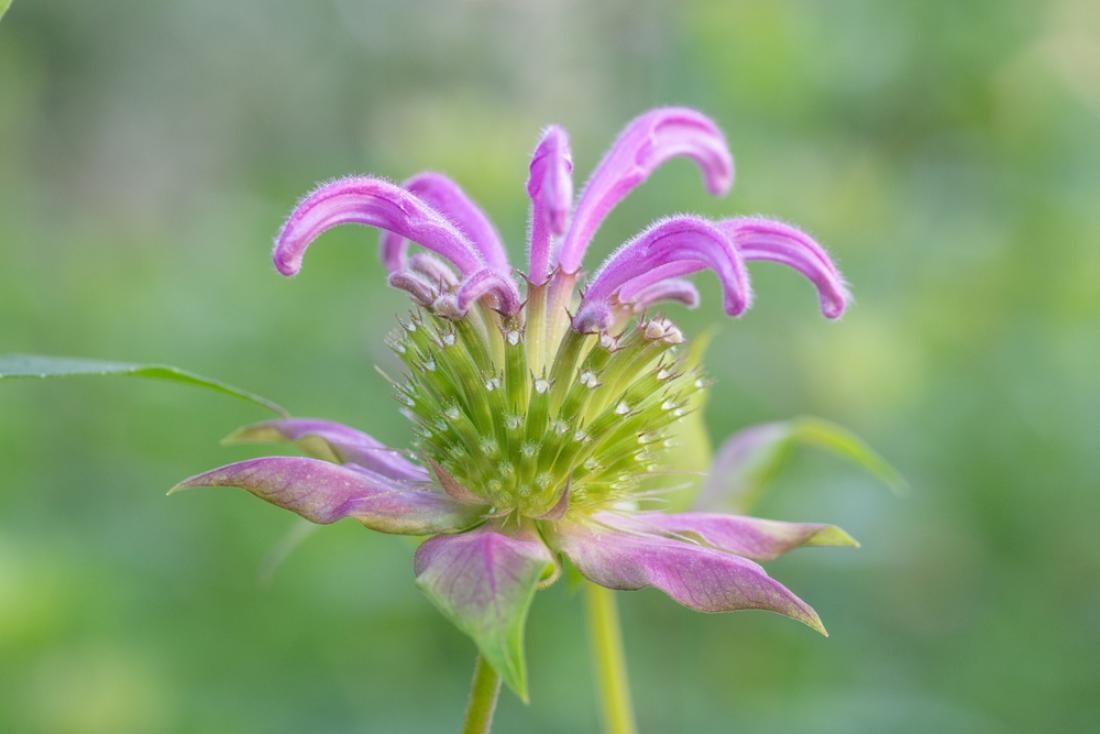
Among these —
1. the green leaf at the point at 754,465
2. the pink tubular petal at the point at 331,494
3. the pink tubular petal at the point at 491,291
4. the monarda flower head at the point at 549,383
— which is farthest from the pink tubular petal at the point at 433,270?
the green leaf at the point at 754,465

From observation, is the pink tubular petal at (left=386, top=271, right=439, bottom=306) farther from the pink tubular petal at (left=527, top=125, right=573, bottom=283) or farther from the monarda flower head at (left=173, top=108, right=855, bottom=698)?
the pink tubular petal at (left=527, top=125, right=573, bottom=283)

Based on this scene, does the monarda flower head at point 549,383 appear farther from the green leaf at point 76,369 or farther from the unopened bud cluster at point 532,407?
the green leaf at point 76,369

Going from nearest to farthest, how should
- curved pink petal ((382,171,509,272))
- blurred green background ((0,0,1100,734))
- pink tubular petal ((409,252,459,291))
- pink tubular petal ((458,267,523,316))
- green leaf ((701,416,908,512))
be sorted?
1. pink tubular petal ((458,267,523,316))
2. pink tubular petal ((409,252,459,291))
3. curved pink petal ((382,171,509,272))
4. green leaf ((701,416,908,512))
5. blurred green background ((0,0,1100,734))

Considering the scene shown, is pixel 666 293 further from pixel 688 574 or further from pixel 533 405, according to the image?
pixel 688 574

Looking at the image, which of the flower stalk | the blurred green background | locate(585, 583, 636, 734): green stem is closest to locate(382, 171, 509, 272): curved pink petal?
the flower stalk

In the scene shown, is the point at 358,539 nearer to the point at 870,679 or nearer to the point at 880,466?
the point at 870,679

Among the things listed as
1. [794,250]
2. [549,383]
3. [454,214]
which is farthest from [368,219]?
[794,250]
